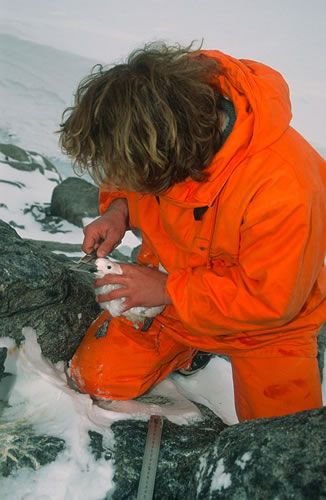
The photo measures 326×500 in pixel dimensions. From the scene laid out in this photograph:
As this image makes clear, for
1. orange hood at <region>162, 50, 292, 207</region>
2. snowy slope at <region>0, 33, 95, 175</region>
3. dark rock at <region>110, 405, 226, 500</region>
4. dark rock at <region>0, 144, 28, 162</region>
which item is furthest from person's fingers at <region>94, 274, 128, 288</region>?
snowy slope at <region>0, 33, 95, 175</region>

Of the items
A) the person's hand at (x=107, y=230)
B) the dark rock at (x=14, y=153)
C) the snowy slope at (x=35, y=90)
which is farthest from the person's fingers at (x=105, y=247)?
the snowy slope at (x=35, y=90)

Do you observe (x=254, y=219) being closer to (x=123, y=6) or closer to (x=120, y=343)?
(x=120, y=343)

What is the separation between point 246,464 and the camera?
59.5 inches

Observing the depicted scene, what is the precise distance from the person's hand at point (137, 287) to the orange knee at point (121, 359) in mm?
331

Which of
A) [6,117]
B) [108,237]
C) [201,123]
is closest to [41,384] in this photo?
[108,237]

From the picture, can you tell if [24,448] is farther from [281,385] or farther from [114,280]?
[281,385]

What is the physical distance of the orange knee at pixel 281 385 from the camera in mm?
2221

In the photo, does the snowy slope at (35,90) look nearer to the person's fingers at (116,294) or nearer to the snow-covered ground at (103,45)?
the snow-covered ground at (103,45)

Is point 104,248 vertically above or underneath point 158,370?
above

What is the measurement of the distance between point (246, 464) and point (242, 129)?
40.1 inches

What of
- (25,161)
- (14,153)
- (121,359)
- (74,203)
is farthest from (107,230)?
(14,153)

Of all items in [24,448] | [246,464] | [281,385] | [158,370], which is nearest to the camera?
[246,464]

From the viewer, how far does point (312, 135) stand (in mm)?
7676

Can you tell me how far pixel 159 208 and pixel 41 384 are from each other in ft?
2.58
